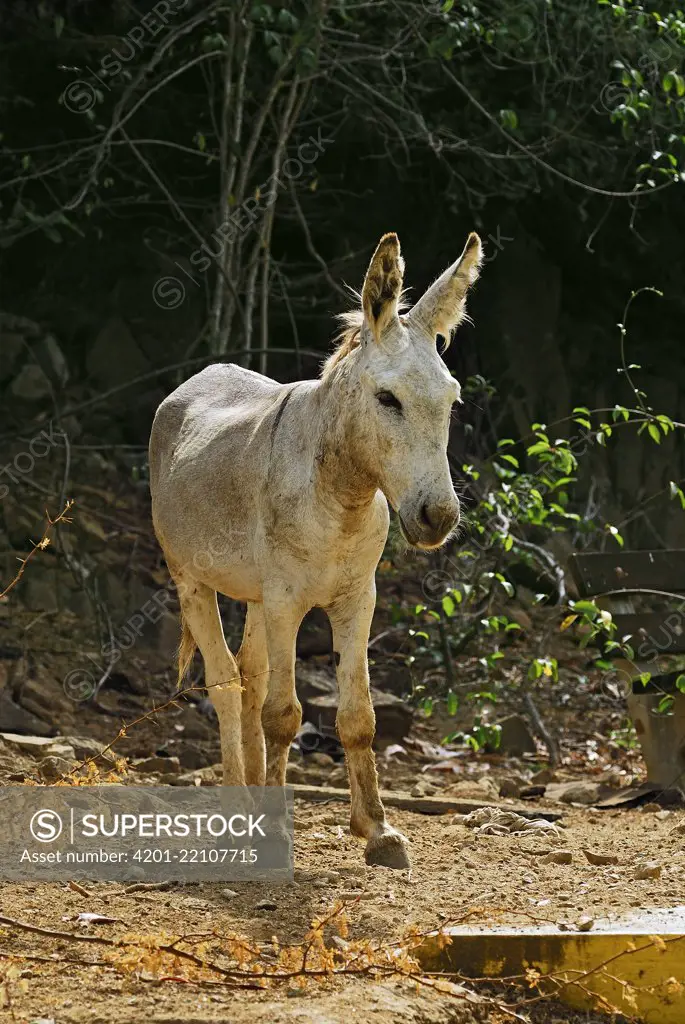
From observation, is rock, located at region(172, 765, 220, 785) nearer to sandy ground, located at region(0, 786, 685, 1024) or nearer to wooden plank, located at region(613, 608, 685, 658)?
sandy ground, located at region(0, 786, 685, 1024)

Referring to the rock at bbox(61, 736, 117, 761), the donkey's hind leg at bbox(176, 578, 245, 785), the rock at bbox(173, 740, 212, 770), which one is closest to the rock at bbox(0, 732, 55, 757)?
the rock at bbox(61, 736, 117, 761)

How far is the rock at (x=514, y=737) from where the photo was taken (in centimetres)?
925

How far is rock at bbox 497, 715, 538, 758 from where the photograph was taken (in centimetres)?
925

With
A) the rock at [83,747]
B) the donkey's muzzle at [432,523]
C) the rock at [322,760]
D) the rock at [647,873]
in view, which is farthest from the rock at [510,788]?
the donkey's muzzle at [432,523]

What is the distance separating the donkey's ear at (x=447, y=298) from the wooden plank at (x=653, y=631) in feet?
10.0

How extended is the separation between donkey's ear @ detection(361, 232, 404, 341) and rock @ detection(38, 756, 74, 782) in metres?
2.80

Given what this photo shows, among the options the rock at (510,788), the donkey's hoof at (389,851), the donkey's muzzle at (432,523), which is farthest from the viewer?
the rock at (510,788)

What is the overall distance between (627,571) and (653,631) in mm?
380

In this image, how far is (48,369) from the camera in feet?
43.1

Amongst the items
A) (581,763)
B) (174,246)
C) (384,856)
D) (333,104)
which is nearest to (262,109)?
(333,104)

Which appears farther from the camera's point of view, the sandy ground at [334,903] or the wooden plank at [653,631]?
the wooden plank at [653,631]

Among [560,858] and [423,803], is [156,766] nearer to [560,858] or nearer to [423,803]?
[423,803]

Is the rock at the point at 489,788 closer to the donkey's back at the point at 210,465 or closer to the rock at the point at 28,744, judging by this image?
the donkey's back at the point at 210,465

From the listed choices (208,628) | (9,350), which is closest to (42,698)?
(208,628)
